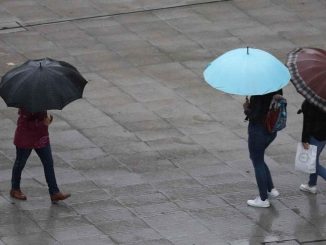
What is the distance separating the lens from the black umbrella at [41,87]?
33.9 ft

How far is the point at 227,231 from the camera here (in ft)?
34.4

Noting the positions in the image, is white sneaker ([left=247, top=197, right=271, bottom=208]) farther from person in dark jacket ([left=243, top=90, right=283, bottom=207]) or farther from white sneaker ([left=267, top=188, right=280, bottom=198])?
white sneaker ([left=267, top=188, right=280, bottom=198])

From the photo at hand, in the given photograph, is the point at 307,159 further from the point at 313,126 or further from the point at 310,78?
the point at 310,78

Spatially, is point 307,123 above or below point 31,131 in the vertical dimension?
above

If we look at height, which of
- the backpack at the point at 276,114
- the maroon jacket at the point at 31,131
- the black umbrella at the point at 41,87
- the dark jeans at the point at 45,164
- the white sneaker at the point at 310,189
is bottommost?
the white sneaker at the point at 310,189

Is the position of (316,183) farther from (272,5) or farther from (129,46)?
(272,5)

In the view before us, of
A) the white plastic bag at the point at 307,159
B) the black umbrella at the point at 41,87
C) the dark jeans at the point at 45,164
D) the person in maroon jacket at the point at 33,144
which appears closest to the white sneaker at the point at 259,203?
the white plastic bag at the point at 307,159

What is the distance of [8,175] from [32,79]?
1.67m

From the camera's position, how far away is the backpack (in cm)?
1055

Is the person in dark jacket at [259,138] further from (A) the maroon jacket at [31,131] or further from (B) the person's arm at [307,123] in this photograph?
(A) the maroon jacket at [31,131]

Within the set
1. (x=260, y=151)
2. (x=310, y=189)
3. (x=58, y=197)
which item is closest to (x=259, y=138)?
(x=260, y=151)

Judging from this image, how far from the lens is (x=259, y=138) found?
35.1ft

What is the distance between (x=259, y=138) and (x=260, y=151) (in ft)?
0.60

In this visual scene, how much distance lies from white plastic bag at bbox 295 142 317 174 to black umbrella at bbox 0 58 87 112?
2318mm
